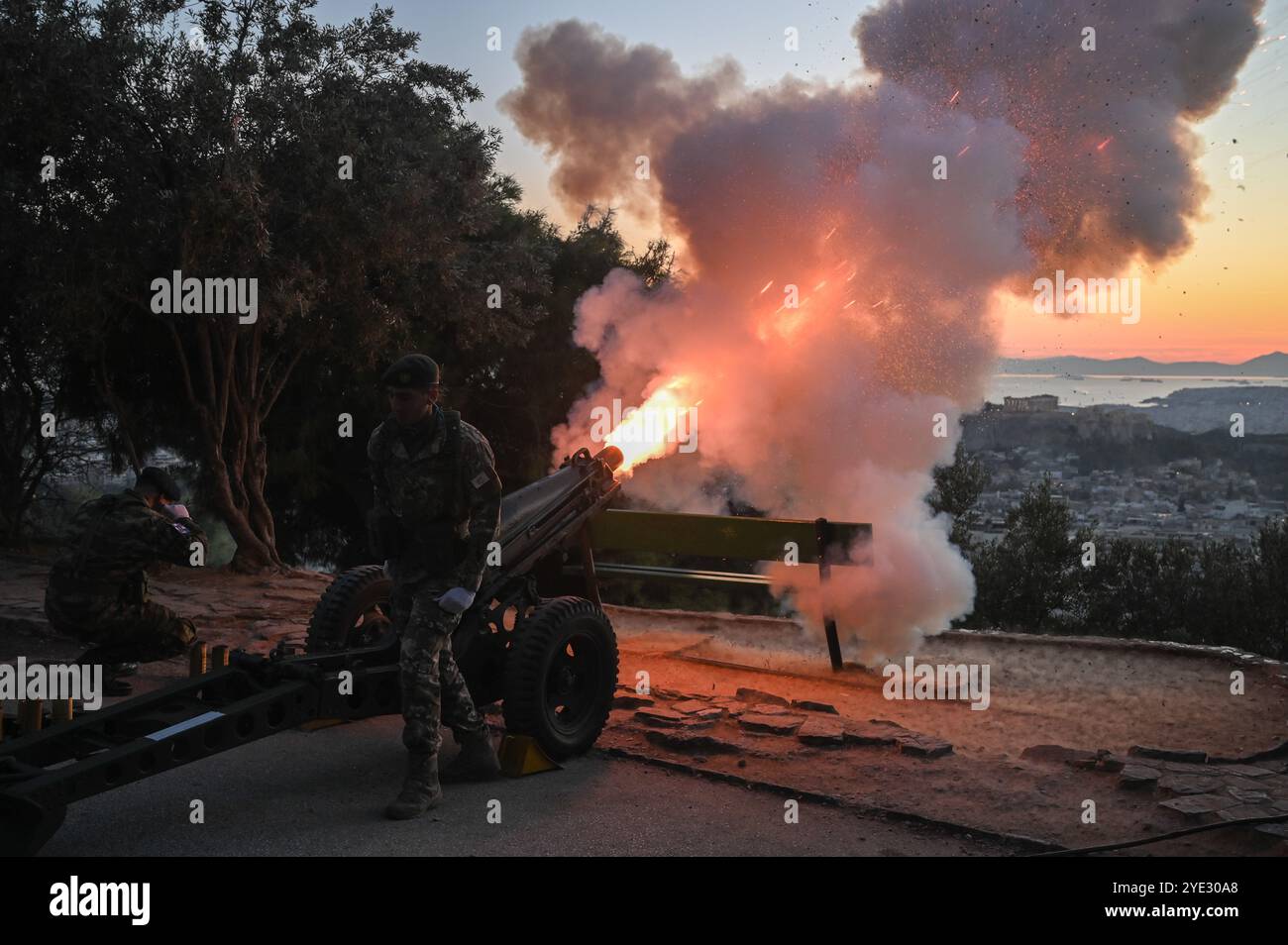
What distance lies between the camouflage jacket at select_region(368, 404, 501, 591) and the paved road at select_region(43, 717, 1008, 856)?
3.68 ft

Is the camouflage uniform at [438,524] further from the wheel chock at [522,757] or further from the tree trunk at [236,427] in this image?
the tree trunk at [236,427]

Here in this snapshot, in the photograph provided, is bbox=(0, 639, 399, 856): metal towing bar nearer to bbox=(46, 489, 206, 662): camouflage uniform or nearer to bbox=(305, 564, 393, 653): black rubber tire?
bbox=(305, 564, 393, 653): black rubber tire

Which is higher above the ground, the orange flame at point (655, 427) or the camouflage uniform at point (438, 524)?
the orange flame at point (655, 427)

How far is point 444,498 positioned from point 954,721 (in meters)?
4.07

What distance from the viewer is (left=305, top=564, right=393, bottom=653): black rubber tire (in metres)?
7.06

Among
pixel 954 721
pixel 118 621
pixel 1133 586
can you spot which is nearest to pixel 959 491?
pixel 1133 586

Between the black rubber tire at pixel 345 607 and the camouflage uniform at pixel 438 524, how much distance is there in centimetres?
129

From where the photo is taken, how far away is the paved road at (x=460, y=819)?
488 cm

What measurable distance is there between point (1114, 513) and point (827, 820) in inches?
878

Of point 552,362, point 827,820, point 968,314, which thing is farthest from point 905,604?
point 552,362

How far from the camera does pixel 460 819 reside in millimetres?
5242

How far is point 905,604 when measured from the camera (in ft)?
32.0

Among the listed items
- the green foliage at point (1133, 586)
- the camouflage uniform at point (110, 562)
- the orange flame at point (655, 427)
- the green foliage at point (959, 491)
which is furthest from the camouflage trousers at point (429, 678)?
the green foliage at point (1133, 586)

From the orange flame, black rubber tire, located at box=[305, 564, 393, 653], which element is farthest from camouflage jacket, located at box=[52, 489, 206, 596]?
the orange flame
